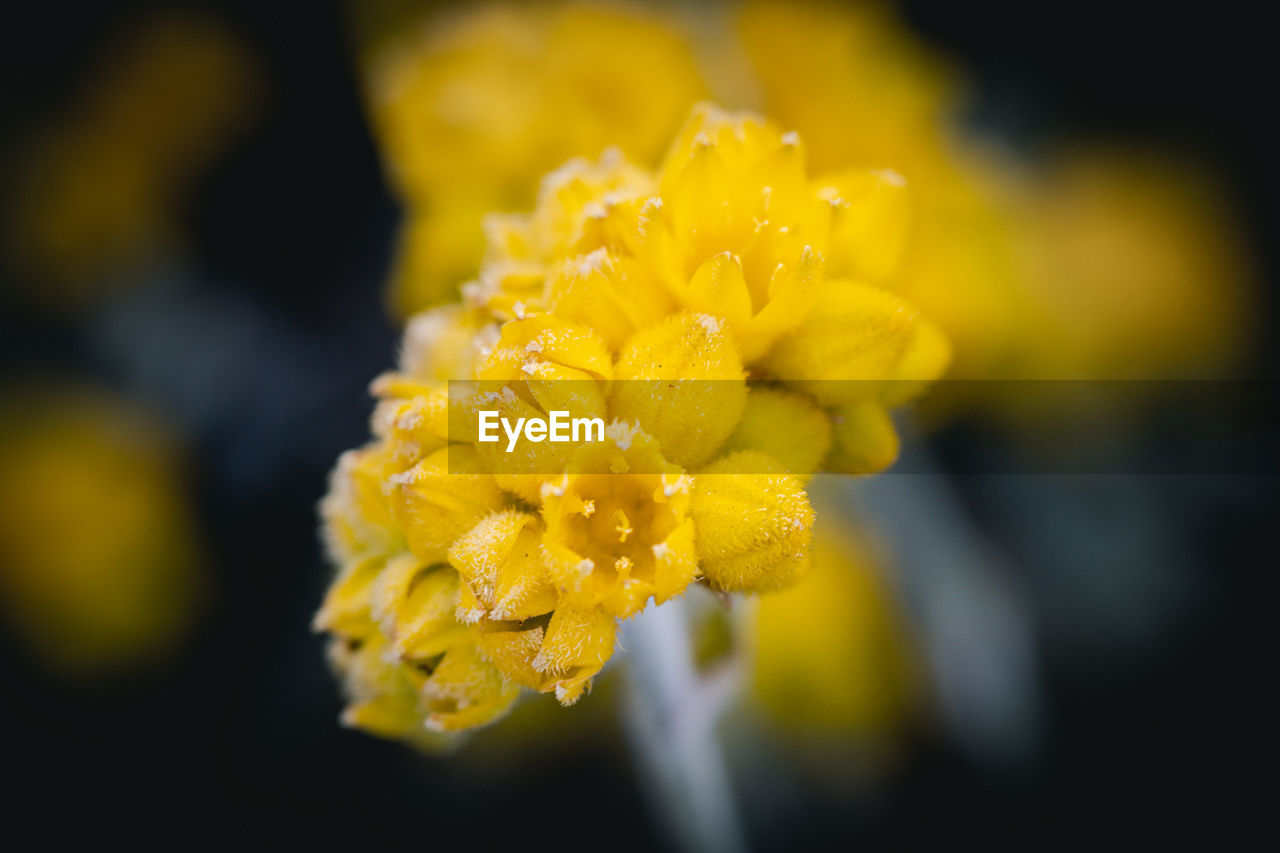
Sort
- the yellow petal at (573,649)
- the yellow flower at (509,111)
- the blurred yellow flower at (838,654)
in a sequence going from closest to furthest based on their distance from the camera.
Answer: the yellow petal at (573,649)
the yellow flower at (509,111)
the blurred yellow flower at (838,654)

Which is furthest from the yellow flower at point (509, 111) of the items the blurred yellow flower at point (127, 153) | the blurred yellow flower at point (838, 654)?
the blurred yellow flower at point (127, 153)

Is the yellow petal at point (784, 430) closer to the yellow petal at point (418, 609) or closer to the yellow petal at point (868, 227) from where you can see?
the yellow petal at point (868, 227)

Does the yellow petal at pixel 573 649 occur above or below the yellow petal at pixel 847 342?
below

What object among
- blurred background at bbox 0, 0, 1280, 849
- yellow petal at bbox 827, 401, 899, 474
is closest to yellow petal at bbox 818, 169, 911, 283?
yellow petal at bbox 827, 401, 899, 474

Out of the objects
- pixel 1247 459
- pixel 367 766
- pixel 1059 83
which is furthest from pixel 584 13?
pixel 1247 459

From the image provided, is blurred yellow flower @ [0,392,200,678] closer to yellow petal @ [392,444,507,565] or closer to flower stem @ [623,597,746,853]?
flower stem @ [623,597,746,853]

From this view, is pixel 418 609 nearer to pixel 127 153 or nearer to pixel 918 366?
pixel 918 366

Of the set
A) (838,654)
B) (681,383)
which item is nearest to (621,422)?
(681,383)
